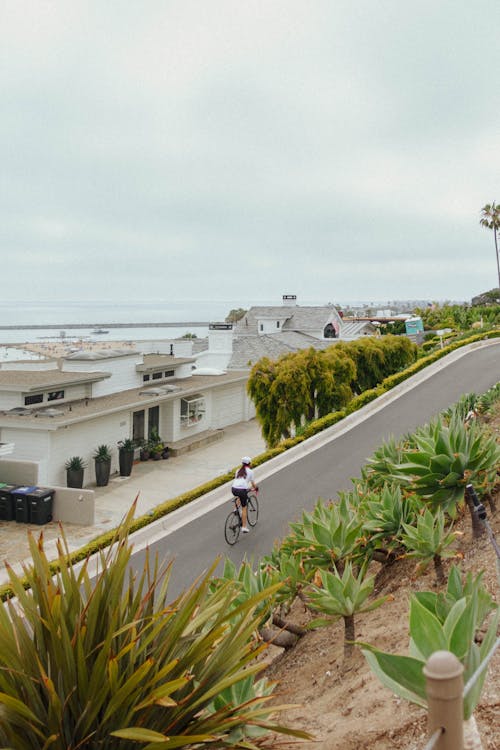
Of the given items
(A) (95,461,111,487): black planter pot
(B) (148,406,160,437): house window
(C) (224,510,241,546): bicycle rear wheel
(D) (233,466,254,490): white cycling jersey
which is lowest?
(A) (95,461,111,487): black planter pot

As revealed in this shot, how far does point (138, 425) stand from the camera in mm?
29281

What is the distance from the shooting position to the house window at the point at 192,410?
32.1 metres

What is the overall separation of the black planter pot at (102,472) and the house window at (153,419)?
5.24 m

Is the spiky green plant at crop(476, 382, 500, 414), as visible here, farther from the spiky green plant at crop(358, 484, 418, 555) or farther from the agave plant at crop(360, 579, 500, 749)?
the agave plant at crop(360, 579, 500, 749)

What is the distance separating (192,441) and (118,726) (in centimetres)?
2785

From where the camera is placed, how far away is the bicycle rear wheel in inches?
571

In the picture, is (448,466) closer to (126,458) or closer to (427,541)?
(427,541)

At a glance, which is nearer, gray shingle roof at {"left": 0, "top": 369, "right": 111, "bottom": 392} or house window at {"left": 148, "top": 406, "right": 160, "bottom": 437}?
gray shingle roof at {"left": 0, "top": 369, "right": 111, "bottom": 392}

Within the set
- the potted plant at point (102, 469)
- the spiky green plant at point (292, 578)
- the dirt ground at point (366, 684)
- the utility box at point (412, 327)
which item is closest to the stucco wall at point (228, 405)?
the potted plant at point (102, 469)

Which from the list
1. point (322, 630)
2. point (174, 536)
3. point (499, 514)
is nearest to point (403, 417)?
point (174, 536)

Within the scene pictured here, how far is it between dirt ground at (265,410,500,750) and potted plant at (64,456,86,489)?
16.3 metres

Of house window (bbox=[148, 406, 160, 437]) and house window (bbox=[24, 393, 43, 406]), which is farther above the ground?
house window (bbox=[24, 393, 43, 406])

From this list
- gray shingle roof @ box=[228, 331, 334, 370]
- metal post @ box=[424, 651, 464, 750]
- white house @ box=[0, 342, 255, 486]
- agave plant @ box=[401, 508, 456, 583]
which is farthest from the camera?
gray shingle roof @ box=[228, 331, 334, 370]

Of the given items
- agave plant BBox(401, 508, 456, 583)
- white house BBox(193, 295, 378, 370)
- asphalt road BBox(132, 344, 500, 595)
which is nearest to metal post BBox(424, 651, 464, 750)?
agave plant BBox(401, 508, 456, 583)
